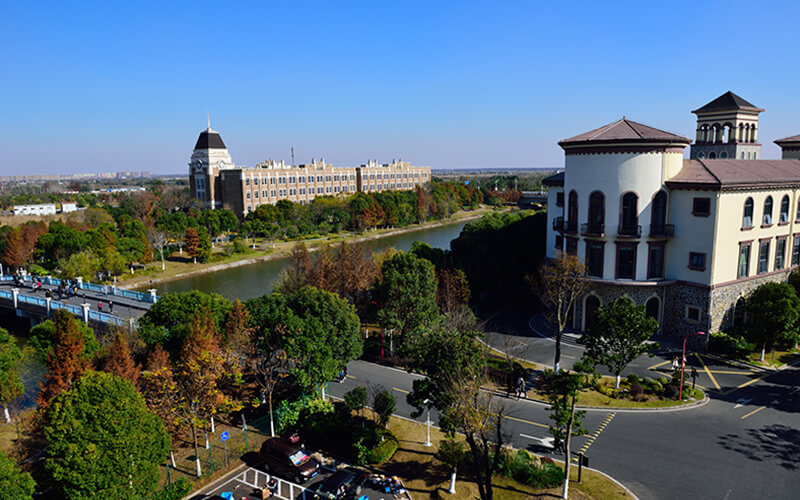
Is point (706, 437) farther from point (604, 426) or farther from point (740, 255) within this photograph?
point (740, 255)

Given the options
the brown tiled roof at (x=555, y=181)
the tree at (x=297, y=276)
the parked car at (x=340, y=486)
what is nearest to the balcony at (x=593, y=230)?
the brown tiled roof at (x=555, y=181)

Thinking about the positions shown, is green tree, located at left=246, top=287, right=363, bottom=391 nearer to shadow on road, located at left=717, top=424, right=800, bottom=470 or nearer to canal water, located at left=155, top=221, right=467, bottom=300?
shadow on road, located at left=717, top=424, right=800, bottom=470

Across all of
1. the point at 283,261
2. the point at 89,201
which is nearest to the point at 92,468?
the point at 283,261

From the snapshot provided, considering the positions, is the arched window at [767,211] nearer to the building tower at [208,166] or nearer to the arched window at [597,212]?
the arched window at [597,212]

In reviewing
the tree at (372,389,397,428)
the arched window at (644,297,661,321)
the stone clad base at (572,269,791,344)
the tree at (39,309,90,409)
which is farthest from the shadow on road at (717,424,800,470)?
the tree at (39,309,90,409)

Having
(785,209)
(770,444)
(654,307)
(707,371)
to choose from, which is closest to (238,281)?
(654,307)
